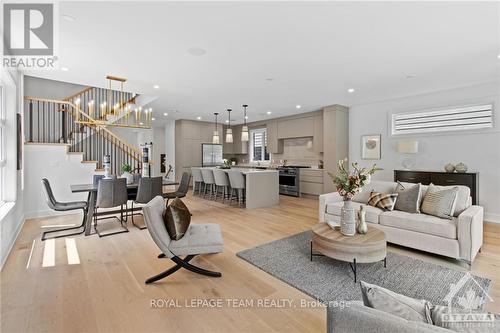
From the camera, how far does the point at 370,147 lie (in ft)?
21.8

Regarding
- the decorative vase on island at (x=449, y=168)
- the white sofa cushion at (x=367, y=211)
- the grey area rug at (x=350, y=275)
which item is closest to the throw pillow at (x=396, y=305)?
the grey area rug at (x=350, y=275)

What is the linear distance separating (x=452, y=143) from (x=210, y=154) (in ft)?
24.6

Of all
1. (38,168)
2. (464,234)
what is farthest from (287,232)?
Answer: (38,168)

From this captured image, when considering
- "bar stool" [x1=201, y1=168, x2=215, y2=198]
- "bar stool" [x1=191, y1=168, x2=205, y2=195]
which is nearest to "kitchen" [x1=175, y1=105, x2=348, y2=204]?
"bar stool" [x1=191, y1=168, x2=205, y2=195]

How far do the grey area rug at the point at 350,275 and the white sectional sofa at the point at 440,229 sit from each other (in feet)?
0.80

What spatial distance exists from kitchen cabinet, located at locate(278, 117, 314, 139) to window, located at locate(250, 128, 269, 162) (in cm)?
127

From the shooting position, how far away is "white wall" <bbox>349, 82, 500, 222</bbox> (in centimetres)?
484

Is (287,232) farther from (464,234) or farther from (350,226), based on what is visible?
(464,234)

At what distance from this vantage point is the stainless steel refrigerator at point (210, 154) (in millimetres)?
9690

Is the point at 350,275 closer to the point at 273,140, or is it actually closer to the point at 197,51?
the point at 197,51

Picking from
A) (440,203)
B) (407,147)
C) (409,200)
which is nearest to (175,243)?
(409,200)

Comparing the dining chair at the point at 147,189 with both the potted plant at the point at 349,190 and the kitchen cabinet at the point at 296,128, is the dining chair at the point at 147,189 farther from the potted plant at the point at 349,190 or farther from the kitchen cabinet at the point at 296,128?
the kitchen cabinet at the point at 296,128

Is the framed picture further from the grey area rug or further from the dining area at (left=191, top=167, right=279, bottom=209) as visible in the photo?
the grey area rug

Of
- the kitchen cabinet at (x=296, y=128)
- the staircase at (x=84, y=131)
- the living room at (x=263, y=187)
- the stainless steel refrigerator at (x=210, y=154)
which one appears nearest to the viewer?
the living room at (x=263, y=187)
